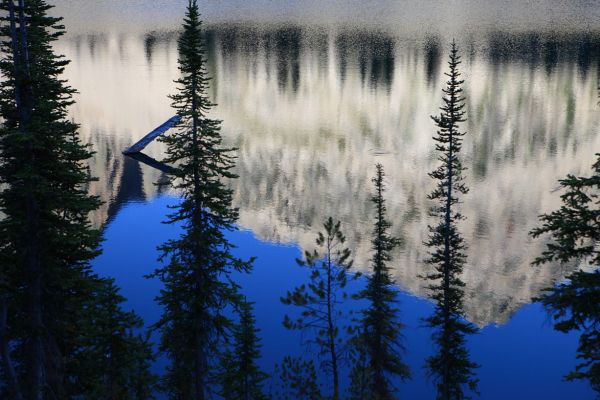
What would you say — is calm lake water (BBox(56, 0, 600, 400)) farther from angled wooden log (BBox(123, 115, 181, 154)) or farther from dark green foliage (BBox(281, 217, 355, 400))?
dark green foliage (BBox(281, 217, 355, 400))

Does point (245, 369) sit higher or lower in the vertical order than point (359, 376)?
lower

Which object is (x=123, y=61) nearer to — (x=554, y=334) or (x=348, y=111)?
(x=348, y=111)

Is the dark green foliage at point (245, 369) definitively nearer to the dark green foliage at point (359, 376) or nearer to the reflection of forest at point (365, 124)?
the dark green foliage at point (359, 376)

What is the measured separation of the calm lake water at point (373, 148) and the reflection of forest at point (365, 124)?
1.73 feet

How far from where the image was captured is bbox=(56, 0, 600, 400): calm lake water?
53.6 meters

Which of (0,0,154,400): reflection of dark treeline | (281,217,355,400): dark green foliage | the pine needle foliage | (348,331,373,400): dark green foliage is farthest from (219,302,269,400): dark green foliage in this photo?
the pine needle foliage

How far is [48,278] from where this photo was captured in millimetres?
25797

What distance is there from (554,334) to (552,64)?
114 meters

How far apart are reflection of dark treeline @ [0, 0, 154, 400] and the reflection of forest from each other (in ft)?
126

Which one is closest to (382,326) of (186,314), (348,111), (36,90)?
(186,314)

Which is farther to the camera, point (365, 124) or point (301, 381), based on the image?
point (365, 124)

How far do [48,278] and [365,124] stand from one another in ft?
351

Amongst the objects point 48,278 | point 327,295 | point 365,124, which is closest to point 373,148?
point 365,124

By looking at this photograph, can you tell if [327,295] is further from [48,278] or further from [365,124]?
[365,124]
